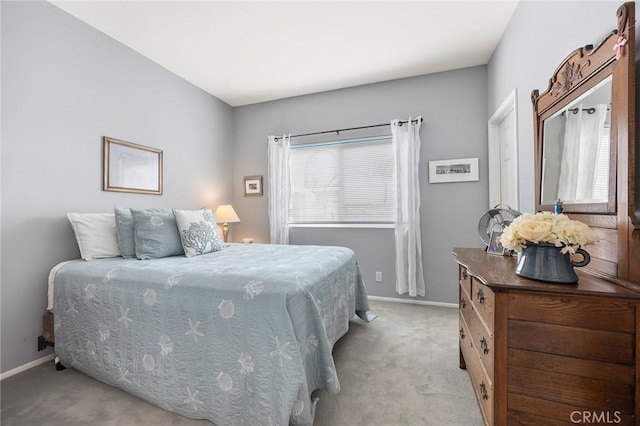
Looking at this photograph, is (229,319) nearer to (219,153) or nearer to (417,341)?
(417,341)

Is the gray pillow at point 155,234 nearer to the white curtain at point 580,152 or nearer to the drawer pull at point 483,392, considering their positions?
the drawer pull at point 483,392

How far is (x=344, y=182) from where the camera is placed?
12.2ft

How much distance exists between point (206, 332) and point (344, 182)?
2648 mm

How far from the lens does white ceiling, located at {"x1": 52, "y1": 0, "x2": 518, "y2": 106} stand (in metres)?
2.22

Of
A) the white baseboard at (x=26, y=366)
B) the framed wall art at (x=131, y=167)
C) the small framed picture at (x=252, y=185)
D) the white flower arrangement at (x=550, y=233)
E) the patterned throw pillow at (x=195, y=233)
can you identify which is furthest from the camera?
the small framed picture at (x=252, y=185)

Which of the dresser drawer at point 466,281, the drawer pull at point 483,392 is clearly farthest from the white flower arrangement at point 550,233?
the drawer pull at point 483,392

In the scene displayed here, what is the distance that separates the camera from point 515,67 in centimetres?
226

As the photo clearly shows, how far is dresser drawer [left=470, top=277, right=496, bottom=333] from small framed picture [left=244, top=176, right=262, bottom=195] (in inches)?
128

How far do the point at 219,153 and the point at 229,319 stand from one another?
10.2 feet

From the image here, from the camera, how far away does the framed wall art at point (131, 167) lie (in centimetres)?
256

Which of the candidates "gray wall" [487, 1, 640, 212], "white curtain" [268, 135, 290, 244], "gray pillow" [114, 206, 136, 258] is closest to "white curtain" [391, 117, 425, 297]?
"gray wall" [487, 1, 640, 212]

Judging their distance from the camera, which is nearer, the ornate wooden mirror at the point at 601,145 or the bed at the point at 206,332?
the ornate wooden mirror at the point at 601,145

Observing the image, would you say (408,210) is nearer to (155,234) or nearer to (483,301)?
(483,301)

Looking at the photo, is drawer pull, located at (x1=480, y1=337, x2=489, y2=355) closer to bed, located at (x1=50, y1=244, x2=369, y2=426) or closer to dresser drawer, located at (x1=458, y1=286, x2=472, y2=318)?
dresser drawer, located at (x1=458, y1=286, x2=472, y2=318)
